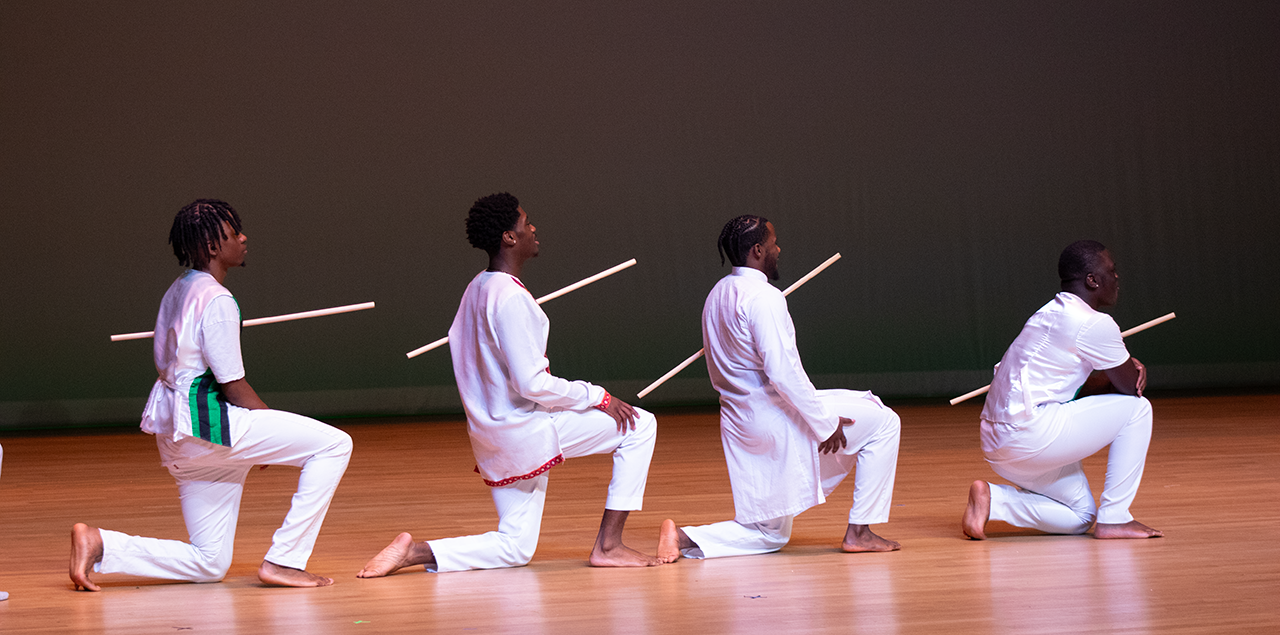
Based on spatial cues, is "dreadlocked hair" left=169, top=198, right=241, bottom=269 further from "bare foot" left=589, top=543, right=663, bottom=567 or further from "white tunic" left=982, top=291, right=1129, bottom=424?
"white tunic" left=982, top=291, right=1129, bottom=424

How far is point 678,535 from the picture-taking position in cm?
345

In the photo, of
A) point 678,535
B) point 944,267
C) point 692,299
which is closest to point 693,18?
point 692,299

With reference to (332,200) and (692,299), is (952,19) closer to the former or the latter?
(692,299)

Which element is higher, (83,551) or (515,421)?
(515,421)

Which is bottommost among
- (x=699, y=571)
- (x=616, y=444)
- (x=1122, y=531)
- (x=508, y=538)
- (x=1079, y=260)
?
(x=1122, y=531)

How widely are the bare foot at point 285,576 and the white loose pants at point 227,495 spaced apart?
0.02m

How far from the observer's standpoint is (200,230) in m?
3.13

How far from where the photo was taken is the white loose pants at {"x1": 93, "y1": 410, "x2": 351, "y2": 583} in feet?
10.1

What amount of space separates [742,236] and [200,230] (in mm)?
1424

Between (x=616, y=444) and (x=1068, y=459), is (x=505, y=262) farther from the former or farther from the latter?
(x=1068, y=459)

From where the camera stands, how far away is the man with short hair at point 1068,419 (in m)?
3.54

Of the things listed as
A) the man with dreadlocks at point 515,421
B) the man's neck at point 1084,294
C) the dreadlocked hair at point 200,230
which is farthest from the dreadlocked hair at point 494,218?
the man's neck at point 1084,294

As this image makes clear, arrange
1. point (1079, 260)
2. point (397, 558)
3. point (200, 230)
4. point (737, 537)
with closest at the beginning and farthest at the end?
1. point (200, 230)
2. point (397, 558)
3. point (737, 537)
4. point (1079, 260)

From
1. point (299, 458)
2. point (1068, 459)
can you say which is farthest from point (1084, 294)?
point (299, 458)
